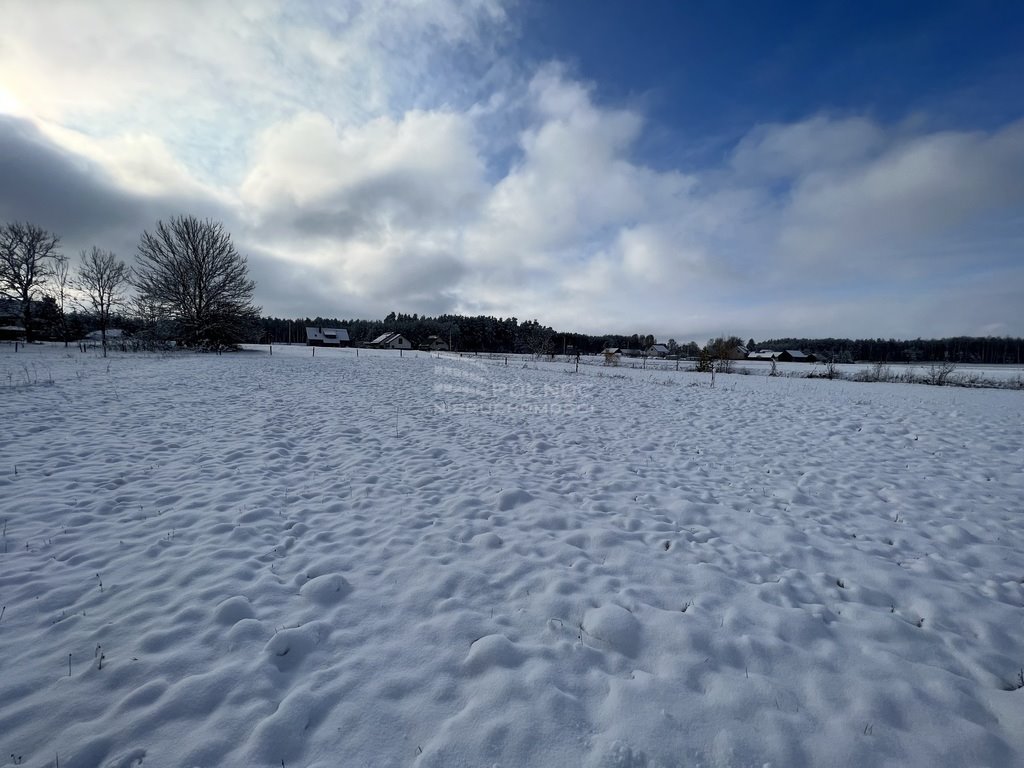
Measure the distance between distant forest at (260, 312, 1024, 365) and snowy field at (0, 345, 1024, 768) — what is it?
7812cm

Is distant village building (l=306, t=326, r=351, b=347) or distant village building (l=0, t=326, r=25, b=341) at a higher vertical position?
distant village building (l=306, t=326, r=351, b=347)

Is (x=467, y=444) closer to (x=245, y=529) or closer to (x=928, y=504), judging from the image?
(x=245, y=529)

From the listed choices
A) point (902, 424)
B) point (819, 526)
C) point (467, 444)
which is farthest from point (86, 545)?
point (902, 424)

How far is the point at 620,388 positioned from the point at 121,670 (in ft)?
57.9

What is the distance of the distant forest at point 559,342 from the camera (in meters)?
96.0

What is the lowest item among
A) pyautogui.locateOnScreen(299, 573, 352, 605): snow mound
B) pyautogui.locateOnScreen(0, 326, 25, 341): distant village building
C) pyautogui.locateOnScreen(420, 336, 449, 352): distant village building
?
pyautogui.locateOnScreen(299, 573, 352, 605): snow mound

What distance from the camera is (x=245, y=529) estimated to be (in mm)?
4582

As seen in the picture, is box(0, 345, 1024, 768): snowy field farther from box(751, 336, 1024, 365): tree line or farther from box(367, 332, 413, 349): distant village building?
box(751, 336, 1024, 365): tree line

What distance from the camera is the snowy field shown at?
7.56ft

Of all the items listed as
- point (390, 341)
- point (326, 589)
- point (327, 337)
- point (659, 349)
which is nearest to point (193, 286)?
point (326, 589)

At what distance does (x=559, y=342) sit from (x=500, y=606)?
4079 inches

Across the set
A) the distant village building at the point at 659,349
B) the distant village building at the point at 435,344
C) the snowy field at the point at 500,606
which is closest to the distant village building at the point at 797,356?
the distant village building at the point at 659,349

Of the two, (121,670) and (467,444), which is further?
(467,444)

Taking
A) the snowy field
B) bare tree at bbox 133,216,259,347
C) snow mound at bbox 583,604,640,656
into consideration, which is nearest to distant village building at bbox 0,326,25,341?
bare tree at bbox 133,216,259,347
